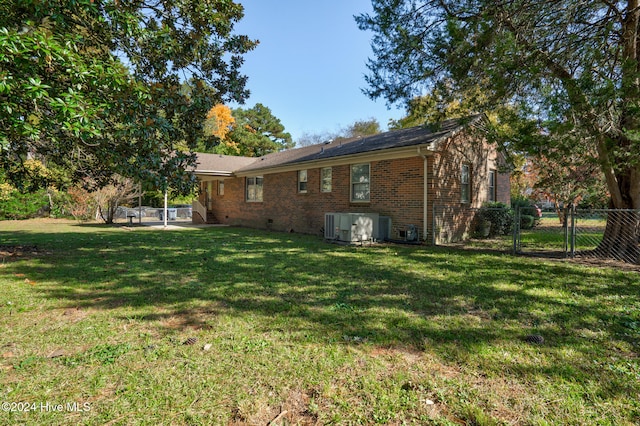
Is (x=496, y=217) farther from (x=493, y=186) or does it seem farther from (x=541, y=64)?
(x=541, y=64)

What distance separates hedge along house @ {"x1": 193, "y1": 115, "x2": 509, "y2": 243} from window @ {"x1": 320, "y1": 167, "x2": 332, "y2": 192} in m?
0.04

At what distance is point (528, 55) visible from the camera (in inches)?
295

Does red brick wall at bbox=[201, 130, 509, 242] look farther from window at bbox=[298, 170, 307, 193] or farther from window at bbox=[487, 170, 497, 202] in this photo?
window at bbox=[487, 170, 497, 202]

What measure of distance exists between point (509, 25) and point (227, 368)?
922 cm

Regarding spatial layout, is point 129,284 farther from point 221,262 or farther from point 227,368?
point 227,368

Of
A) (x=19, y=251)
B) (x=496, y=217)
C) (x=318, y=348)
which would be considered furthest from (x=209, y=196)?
(x=318, y=348)

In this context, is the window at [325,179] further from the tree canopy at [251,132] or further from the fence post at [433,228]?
the tree canopy at [251,132]

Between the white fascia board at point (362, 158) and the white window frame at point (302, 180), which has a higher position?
the white fascia board at point (362, 158)

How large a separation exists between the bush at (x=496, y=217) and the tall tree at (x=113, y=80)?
977 cm

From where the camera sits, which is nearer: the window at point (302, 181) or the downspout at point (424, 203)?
the downspout at point (424, 203)

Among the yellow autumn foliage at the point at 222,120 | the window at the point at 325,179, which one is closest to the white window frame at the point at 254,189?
the window at the point at 325,179

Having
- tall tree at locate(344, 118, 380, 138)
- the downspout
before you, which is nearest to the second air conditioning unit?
the downspout

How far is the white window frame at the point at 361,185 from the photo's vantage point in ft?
38.3

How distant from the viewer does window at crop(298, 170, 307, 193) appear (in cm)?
1442
